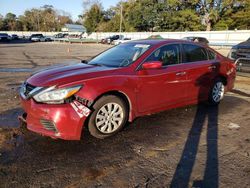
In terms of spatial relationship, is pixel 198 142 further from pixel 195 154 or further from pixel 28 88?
pixel 28 88

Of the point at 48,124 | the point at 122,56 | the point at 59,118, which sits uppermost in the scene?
the point at 122,56

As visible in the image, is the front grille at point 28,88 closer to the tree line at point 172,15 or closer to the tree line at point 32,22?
the tree line at point 172,15

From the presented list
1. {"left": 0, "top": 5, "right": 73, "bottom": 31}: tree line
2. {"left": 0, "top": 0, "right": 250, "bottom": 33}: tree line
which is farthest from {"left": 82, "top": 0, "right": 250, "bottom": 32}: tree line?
{"left": 0, "top": 5, "right": 73, "bottom": 31}: tree line

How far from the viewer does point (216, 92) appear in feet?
20.6

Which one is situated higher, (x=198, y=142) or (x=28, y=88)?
(x=28, y=88)

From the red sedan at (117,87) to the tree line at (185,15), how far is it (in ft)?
152

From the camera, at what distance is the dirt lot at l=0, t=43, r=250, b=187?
10.5ft

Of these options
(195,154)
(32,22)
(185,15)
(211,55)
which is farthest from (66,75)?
(32,22)

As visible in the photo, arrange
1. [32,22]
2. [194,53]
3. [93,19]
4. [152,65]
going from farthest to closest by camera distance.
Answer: [32,22], [93,19], [194,53], [152,65]

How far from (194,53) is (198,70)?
406 mm

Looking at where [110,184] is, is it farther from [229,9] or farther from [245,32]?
[229,9]

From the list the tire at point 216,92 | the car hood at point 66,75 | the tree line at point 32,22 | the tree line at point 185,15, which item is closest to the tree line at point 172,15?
the tree line at point 185,15

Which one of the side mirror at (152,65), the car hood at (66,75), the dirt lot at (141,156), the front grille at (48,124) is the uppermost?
the side mirror at (152,65)

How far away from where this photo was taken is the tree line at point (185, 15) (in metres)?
48.9
